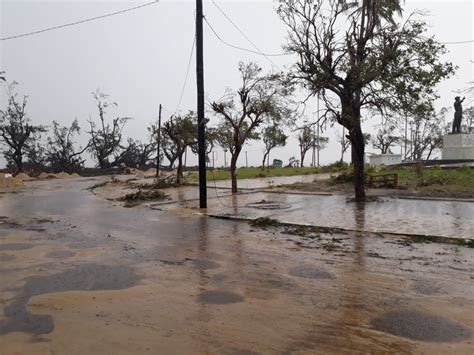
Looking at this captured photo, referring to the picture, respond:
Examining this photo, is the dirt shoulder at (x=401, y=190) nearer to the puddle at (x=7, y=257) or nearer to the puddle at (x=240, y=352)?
the puddle at (x=7, y=257)

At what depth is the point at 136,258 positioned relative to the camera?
7773mm

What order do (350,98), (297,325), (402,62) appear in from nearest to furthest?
(297,325) → (402,62) → (350,98)

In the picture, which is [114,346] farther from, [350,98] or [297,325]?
[350,98]

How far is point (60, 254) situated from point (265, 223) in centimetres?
541

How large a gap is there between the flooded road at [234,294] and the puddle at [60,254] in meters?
0.04

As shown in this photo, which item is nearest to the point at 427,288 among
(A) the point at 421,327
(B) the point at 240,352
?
(A) the point at 421,327

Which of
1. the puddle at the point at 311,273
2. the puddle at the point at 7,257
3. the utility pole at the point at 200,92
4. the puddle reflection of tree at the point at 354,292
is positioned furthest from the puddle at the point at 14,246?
the utility pole at the point at 200,92

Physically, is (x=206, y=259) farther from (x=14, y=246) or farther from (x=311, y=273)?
(x=14, y=246)

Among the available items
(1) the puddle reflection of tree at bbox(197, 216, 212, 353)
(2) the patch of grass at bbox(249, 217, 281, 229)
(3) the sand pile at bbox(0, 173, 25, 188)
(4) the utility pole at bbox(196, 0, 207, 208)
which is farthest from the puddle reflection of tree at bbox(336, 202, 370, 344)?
(3) the sand pile at bbox(0, 173, 25, 188)

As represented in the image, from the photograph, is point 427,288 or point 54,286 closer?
point 427,288

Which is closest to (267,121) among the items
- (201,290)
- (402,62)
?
(402,62)

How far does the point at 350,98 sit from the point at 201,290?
11264 millimetres

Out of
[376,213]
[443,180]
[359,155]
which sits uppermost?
[359,155]

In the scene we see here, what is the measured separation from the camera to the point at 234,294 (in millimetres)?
5598
